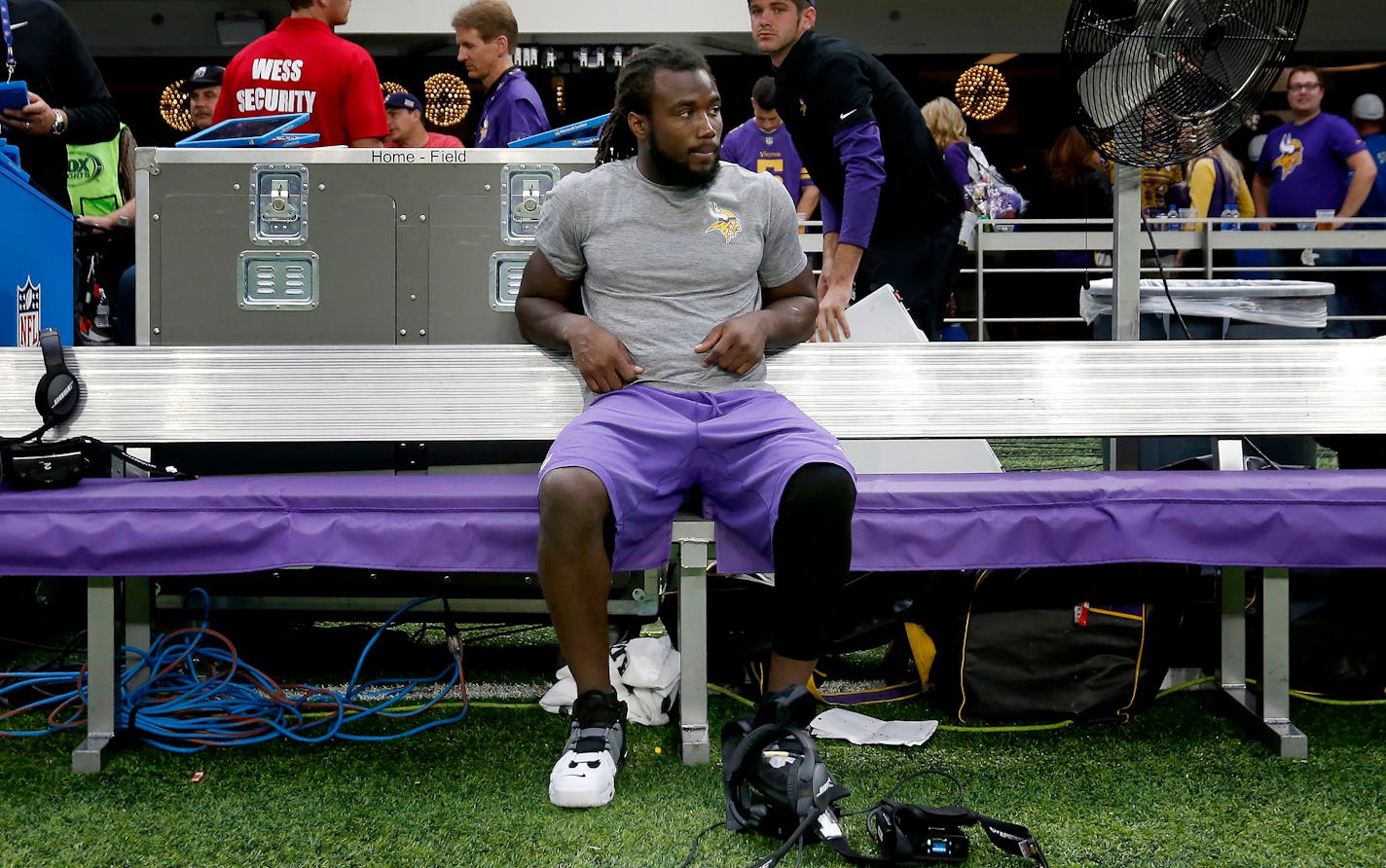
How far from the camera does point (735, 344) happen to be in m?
2.38

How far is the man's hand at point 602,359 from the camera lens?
7.79ft

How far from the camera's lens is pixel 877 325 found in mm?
3328

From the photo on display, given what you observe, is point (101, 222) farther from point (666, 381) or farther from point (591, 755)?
point (591, 755)

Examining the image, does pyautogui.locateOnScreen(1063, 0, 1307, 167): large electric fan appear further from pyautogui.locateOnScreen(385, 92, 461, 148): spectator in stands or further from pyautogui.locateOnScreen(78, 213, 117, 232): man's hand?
pyautogui.locateOnScreen(385, 92, 461, 148): spectator in stands

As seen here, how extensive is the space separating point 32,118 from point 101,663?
2016 millimetres

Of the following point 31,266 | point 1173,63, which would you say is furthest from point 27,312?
point 1173,63

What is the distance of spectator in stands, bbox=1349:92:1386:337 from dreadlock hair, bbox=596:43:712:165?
247 inches

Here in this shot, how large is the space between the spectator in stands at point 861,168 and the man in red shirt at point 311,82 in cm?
132

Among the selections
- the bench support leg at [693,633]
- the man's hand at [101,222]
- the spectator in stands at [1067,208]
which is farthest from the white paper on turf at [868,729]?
the spectator in stands at [1067,208]

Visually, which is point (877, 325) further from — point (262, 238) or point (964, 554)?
point (262, 238)

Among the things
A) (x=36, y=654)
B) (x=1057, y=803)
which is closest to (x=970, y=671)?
(x=1057, y=803)

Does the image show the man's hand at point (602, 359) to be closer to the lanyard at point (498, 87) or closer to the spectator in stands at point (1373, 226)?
the lanyard at point (498, 87)

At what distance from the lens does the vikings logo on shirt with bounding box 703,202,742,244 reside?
2461 millimetres

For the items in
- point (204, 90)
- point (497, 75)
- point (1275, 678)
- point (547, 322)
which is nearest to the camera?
point (1275, 678)
